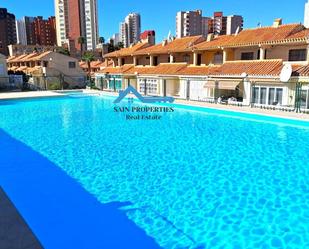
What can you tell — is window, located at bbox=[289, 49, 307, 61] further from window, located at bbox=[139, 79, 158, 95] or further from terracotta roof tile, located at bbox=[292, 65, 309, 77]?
window, located at bbox=[139, 79, 158, 95]

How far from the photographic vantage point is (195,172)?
10422mm

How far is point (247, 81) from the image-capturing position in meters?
25.8

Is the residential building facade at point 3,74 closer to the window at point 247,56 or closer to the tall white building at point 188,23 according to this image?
the window at point 247,56

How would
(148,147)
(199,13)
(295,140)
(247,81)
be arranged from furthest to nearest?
(199,13) → (247,81) → (295,140) → (148,147)

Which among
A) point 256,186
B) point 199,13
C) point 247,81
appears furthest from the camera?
point 199,13

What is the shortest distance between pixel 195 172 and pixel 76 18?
13945cm

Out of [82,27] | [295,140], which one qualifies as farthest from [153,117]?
[82,27]

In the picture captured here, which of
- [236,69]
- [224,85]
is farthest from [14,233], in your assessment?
[236,69]

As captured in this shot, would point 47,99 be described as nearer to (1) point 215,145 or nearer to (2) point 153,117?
(2) point 153,117

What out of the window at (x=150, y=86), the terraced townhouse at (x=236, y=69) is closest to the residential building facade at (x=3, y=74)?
the terraced townhouse at (x=236, y=69)

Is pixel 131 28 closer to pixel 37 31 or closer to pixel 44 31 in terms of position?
pixel 44 31

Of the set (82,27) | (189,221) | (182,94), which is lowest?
(189,221)

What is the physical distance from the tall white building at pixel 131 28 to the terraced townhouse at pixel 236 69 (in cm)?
12488

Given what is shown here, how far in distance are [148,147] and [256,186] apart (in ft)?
19.8
